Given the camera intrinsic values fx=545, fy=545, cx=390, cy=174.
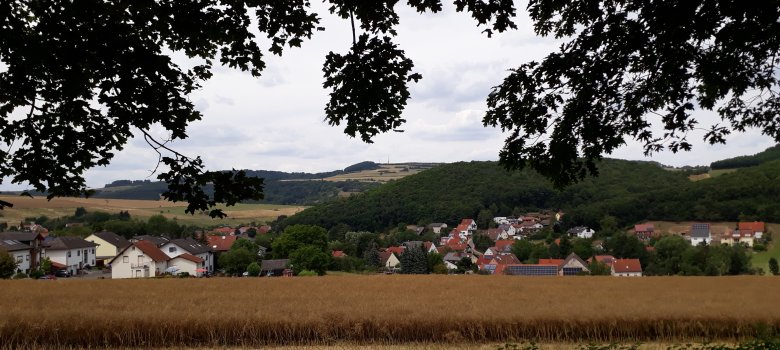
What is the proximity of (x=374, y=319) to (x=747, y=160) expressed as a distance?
159m

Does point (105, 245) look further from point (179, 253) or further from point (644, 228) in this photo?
point (644, 228)

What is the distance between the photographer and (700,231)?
8331 centimetres

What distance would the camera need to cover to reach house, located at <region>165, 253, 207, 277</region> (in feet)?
168

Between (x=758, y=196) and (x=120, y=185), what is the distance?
191m

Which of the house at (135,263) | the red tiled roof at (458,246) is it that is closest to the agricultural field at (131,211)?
the red tiled roof at (458,246)

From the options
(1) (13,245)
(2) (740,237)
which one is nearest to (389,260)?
(1) (13,245)

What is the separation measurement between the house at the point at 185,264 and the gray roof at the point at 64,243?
41.6 ft

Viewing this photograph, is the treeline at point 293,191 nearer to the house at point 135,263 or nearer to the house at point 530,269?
the house at point 135,263

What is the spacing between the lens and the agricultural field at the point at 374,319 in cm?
1498

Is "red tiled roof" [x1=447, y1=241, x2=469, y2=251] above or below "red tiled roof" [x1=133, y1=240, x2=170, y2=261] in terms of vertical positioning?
below

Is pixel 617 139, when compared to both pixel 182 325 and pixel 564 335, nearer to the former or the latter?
pixel 564 335

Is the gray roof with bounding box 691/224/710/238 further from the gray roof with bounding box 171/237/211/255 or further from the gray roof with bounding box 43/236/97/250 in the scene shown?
the gray roof with bounding box 43/236/97/250

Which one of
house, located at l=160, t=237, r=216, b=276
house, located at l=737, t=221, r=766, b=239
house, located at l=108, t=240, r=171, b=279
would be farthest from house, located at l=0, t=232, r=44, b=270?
house, located at l=737, t=221, r=766, b=239

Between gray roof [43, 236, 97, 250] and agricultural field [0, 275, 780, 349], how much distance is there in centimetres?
3879
